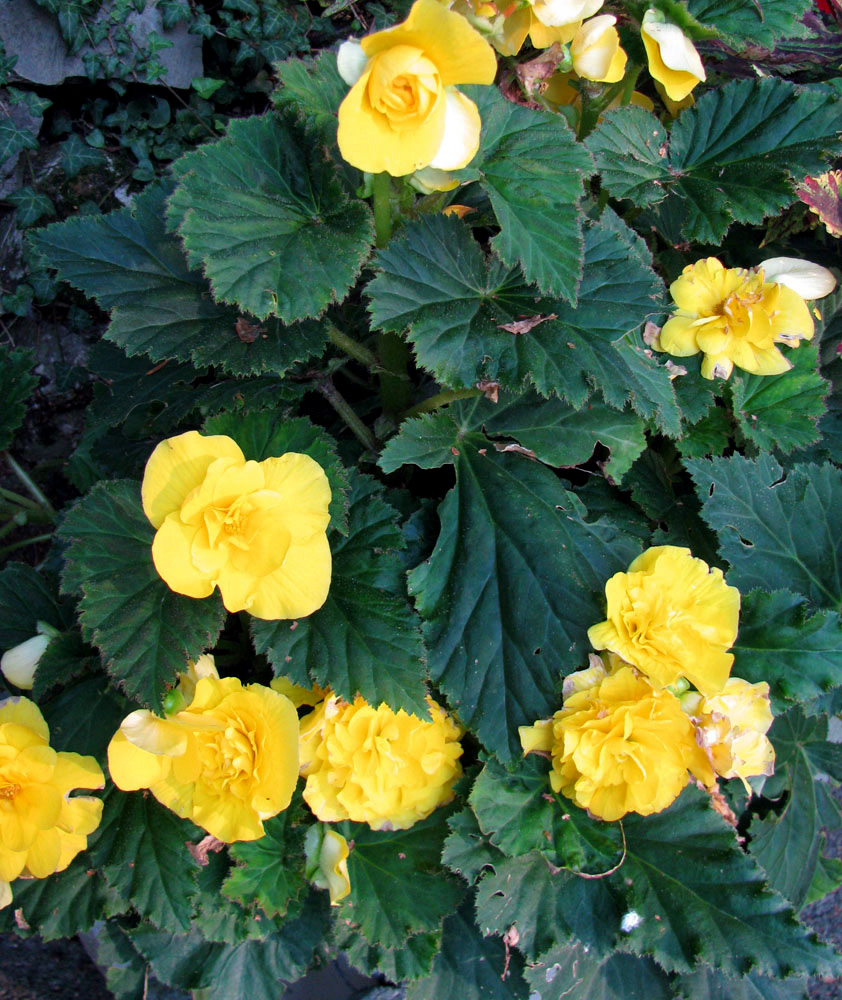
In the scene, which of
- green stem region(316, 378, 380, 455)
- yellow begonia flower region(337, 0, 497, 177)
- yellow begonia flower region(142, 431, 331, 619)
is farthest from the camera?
green stem region(316, 378, 380, 455)

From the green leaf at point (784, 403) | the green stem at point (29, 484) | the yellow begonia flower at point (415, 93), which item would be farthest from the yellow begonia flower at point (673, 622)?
the green stem at point (29, 484)

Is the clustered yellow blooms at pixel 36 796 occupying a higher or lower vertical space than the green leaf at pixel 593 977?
higher

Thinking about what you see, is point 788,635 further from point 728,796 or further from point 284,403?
point 284,403

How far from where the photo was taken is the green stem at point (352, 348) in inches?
48.1

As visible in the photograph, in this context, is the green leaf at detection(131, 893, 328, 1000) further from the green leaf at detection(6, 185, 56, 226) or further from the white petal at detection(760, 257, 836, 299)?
the green leaf at detection(6, 185, 56, 226)

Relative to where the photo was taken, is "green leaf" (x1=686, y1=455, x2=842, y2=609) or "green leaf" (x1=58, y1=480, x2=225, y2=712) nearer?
"green leaf" (x1=58, y1=480, x2=225, y2=712)

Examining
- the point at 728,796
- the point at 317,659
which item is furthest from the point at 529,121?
the point at 728,796

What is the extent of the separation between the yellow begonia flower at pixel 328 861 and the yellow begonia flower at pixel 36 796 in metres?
0.32

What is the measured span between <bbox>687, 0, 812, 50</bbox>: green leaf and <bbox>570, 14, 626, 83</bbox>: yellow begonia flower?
0.80 ft

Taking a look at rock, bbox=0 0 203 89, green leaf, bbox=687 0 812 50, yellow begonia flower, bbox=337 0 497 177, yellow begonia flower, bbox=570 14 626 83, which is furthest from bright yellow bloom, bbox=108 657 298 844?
rock, bbox=0 0 203 89

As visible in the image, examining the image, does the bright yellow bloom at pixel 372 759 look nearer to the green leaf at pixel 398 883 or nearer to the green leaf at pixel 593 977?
the green leaf at pixel 398 883

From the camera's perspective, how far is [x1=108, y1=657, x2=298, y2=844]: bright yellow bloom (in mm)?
1020

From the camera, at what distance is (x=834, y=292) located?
5.08 feet

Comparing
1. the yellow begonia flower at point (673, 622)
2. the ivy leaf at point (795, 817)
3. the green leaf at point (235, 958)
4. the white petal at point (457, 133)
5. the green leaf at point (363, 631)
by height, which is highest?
the white petal at point (457, 133)
